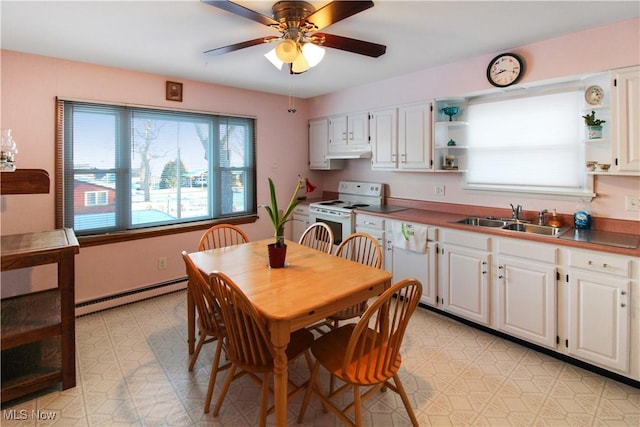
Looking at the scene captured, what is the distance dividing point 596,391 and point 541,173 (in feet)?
5.59

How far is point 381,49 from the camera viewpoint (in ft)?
7.14

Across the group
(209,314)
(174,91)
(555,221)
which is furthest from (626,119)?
(174,91)

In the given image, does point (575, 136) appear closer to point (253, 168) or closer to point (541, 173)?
point (541, 173)

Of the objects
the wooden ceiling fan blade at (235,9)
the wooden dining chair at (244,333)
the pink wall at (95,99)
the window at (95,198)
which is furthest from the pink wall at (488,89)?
the window at (95,198)

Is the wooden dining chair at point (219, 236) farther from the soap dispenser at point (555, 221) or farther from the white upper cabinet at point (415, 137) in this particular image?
the soap dispenser at point (555, 221)

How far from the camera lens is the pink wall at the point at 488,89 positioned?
244cm

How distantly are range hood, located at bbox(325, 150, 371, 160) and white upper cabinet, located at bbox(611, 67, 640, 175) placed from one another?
7.41 feet

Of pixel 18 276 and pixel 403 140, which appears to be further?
pixel 403 140

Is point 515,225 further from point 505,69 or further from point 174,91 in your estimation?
point 174,91

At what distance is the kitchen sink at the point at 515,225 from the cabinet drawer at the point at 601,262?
27 centimetres

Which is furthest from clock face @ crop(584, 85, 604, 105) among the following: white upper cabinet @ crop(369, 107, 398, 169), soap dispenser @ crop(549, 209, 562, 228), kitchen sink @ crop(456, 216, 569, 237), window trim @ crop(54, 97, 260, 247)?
window trim @ crop(54, 97, 260, 247)

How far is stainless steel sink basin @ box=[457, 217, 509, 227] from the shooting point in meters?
3.13

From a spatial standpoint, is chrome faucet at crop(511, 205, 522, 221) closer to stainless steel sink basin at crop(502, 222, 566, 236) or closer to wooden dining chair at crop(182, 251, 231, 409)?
stainless steel sink basin at crop(502, 222, 566, 236)

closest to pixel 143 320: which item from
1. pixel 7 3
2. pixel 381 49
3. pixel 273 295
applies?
pixel 273 295
